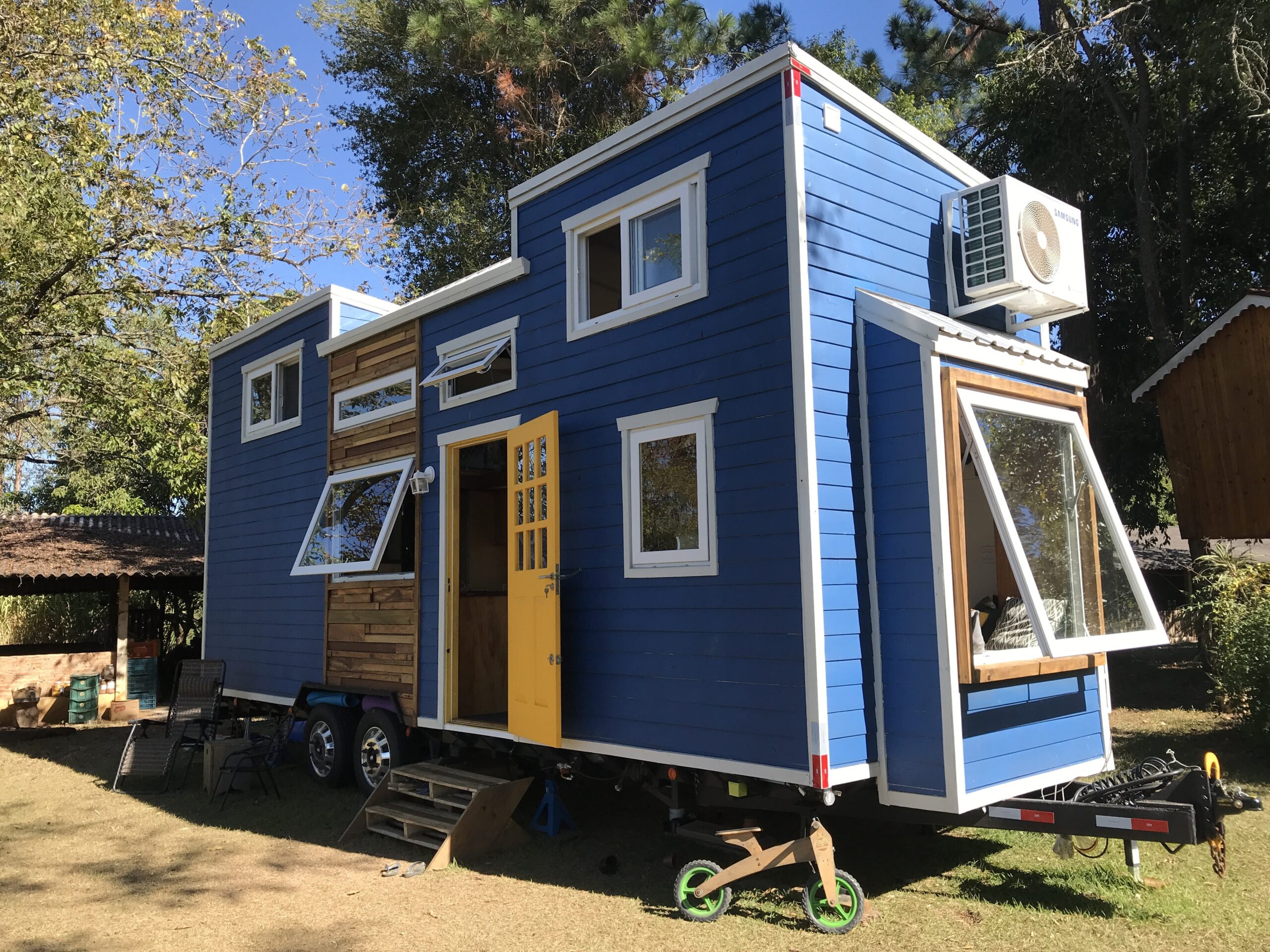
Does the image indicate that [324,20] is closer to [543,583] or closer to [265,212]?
[265,212]

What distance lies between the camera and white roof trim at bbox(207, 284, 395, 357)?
9.55m

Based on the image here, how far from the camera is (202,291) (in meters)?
14.4

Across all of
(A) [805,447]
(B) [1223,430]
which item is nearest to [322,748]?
(A) [805,447]

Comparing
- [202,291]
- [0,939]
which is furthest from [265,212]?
[0,939]

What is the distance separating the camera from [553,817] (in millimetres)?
6852

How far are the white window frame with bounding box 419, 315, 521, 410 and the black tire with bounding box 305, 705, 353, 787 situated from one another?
3072 millimetres

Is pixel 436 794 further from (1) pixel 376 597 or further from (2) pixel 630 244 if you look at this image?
(2) pixel 630 244

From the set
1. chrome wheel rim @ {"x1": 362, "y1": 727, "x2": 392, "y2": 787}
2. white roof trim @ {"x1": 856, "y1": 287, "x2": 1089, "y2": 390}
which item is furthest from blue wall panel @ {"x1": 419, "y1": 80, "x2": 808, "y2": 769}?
chrome wheel rim @ {"x1": 362, "y1": 727, "x2": 392, "y2": 787}

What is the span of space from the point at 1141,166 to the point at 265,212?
12.9 meters

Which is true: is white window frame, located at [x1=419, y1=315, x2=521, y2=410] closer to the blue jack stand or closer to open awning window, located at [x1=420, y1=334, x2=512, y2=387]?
open awning window, located at [x1=420, y1=334, x2=512, y2=387]

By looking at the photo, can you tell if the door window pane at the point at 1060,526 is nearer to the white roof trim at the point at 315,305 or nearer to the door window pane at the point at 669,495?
the door window pane at the point at 669,495

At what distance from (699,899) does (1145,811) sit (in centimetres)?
227

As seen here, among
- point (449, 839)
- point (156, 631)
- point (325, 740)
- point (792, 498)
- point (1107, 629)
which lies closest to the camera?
point (792, 498)

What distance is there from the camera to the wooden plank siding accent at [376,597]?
7.89 m
